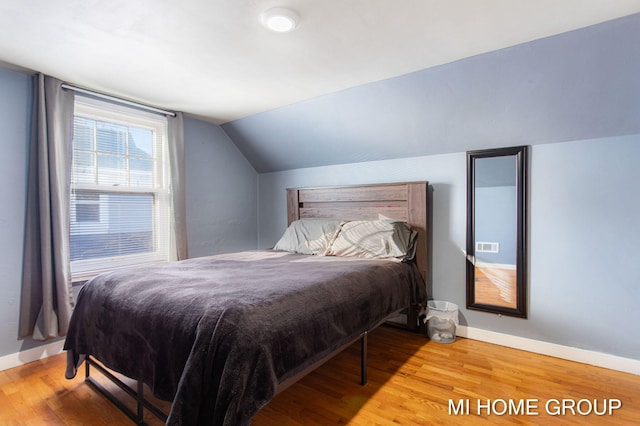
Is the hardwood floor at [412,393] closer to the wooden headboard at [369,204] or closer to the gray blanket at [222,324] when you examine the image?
the gray blanket at [222,324]

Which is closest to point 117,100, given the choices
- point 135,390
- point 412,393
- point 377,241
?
point 135,390

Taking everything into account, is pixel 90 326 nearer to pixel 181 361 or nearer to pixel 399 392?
pixel 181 361

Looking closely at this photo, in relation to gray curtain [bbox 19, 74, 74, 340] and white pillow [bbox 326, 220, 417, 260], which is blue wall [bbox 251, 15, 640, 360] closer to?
white pillow [bbox 326, 220, 417, 260]

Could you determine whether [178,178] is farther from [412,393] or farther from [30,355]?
[412,393]

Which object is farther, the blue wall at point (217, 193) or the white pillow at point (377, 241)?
the blue wall at point (217, 193)

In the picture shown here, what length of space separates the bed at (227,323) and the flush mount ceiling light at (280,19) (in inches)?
57.7

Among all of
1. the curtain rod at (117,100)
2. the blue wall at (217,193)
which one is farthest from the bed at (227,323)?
the curtain rod at (117,100)

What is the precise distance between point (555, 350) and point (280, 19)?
306 centimetres

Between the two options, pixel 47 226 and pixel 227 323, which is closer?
pixel 227 323

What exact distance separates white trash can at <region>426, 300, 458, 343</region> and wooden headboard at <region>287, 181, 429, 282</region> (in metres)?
0.33

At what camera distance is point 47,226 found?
2469mm

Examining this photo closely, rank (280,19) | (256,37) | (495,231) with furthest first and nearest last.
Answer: (495,231)
(256,37)
(280,19)

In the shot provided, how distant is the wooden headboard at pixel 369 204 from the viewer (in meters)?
3.00

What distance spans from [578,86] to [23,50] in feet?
12.2
